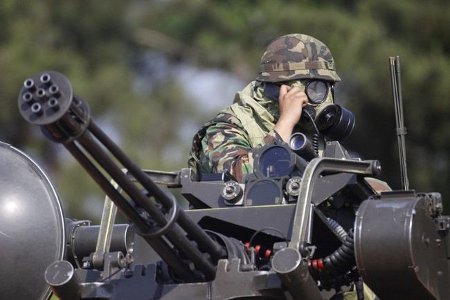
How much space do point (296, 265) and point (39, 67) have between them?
58.6 ft

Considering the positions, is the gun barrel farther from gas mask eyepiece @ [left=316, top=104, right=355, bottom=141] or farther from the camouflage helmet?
the camouflage helmet

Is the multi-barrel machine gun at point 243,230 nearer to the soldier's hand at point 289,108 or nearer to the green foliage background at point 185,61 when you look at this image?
the soldier's hand at point 289,108

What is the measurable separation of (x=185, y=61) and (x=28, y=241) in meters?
20.3

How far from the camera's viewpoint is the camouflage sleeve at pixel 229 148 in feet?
26.8

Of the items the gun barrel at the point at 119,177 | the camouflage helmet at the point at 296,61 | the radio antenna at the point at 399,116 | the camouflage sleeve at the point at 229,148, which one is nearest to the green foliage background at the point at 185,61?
the camouflage helmet at the point at 296,61

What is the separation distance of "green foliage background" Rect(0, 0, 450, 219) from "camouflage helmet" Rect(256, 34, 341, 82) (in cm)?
1272

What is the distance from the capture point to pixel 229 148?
8391mm

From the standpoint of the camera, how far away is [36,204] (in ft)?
26.2

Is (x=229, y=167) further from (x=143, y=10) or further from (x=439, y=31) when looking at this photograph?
(x=143, y=10)

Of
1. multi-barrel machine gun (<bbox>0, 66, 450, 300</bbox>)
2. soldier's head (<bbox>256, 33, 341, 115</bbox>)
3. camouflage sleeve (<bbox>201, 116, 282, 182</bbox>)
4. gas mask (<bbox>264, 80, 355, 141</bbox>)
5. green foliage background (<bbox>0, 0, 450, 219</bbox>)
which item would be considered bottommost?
multi-barrel machine gun (<bbox>0, 66, 450, 300</bbox>)

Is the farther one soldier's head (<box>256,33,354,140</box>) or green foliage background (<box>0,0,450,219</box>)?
green foliage background (<box>0,0,450,219</box>)

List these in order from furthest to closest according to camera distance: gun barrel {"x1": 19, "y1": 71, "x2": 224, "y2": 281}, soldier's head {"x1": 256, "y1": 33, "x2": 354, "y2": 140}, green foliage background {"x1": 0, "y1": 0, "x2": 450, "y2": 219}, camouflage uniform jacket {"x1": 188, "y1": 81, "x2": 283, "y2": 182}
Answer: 1. green foliage background {"x1": 0, "y1": 0, "x2": 450, "y2": 219}
2. soldier's head {"x1": 256, "y1": 33, "x2": 354, "y2": 140}
3. camouflage uniform jacket {"x1": 188, "y1": 81, "x2": 283, "y2": 182}
4. gun barrel {"x1": 19, "y1": 71, "x2": 224, "y2": 281}

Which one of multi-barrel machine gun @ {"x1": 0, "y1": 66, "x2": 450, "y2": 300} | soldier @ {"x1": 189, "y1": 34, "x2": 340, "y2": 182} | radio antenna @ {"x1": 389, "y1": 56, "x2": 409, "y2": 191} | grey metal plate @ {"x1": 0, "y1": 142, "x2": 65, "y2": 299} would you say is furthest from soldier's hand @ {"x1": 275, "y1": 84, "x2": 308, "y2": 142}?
grey metal plate @ {"x1": 0, "y1": 142, "x2": 65, "y2": 299}

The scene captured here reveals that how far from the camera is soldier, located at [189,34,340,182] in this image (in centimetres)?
845
